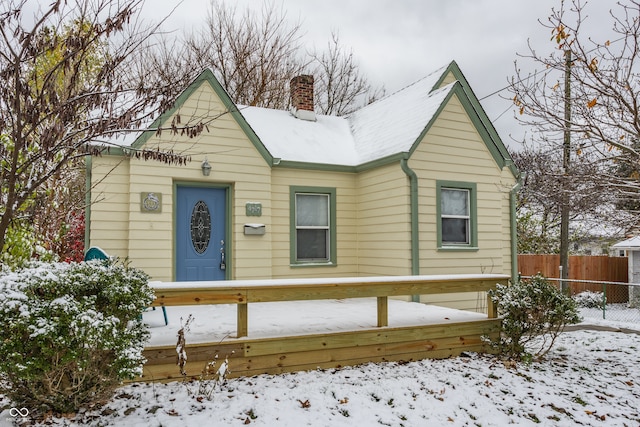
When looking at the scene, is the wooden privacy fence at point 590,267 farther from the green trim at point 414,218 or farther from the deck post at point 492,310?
the deck post at point 492,310

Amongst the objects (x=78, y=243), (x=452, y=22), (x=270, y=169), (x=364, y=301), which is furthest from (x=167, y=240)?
(x=452, y=22)

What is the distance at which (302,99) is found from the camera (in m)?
11.3

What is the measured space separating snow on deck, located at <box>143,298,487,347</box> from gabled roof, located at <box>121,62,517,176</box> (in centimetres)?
289

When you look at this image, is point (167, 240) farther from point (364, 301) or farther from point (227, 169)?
point (364, 301)

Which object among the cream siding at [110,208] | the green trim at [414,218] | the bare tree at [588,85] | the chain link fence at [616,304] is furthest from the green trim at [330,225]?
the chain link fence at [616,304]

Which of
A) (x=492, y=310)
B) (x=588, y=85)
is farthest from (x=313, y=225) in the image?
(x=588, y=85)

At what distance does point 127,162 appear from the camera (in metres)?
8.07

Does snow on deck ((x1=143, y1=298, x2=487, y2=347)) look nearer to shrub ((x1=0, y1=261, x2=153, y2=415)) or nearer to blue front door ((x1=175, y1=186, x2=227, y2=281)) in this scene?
shrub ((x1=0, y1=261, x2=153, y2=415))

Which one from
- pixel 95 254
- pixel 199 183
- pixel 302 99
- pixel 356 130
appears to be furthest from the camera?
pixel 356 130

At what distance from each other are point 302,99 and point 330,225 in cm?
342

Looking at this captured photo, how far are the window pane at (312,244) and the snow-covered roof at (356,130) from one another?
1507 millimetres

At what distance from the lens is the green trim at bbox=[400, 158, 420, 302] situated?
28.3ft

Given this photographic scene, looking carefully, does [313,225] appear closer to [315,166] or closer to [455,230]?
[315,166]

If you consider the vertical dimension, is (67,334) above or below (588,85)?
below
